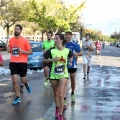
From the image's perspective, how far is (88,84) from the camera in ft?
42.1

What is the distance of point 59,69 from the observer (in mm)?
6910

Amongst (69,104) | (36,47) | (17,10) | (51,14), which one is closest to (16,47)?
(69,104)

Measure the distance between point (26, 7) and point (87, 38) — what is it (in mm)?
30871

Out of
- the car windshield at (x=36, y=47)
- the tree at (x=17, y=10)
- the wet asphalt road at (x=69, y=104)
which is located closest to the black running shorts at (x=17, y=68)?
the wet asphalt road at (x=69, y=104)

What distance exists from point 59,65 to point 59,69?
8 cm

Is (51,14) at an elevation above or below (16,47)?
above

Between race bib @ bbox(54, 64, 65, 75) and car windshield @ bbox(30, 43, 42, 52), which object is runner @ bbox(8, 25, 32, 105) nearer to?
race bib @ bbox(54, 64, 65, 75)

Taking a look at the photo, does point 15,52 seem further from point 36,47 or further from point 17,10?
point 17,10

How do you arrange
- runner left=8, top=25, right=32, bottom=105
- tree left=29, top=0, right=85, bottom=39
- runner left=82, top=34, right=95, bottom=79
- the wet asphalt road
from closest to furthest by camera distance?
1. the wet asphalt road
2. runner left=8, top=25, right=32, bottom=105
3. runner left=82, top=34, right=95, bottom=79
4. tree left=29, top=0, right=85, bottom=39

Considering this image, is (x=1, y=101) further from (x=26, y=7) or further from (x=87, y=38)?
(x=26, y=7)

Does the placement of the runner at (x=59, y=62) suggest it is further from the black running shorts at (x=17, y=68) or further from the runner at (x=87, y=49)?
the runner at (x=87, y=49)

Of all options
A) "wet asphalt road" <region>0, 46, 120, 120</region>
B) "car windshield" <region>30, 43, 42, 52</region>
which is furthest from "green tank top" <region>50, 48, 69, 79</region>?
"car windshield" <region>30, 43, 42, 52</region>

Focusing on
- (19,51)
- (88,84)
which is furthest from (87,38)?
(19,51)

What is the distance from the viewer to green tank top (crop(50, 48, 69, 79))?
691 centimetres
